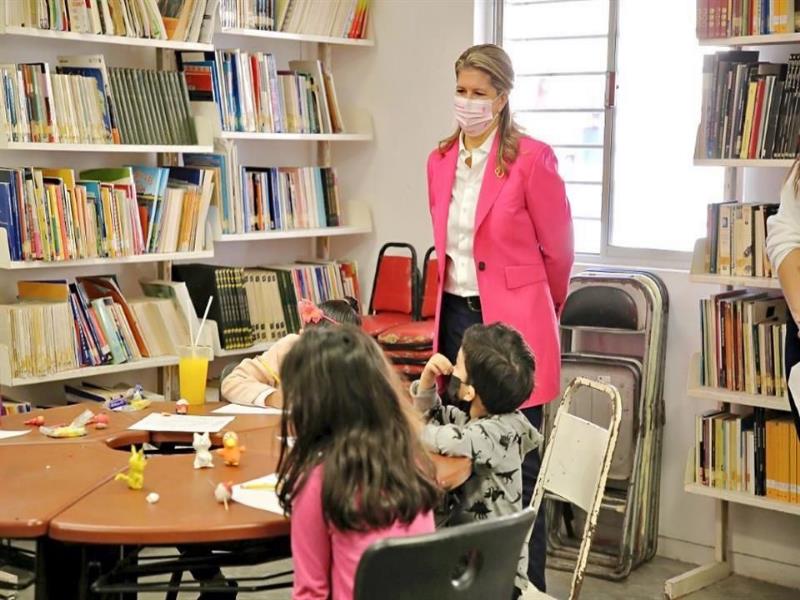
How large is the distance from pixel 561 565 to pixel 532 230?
1.34 meters

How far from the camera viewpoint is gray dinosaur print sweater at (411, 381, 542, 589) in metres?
2.50

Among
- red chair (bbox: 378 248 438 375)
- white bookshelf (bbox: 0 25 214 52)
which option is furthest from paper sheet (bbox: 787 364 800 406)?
white bookshelf (bbox: 0 25 214 52)

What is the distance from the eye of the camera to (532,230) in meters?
3.26

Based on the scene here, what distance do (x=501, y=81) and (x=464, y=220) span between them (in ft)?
1.27

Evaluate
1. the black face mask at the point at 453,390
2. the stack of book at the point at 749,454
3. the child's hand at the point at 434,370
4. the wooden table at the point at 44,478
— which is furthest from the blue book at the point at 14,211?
the stack of book at the point at 749,454

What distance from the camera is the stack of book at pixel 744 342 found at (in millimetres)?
3578

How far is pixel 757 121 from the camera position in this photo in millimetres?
3547

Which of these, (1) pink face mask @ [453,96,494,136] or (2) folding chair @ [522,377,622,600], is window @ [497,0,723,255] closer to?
(1) pink face mask @ [453,96,494,136]

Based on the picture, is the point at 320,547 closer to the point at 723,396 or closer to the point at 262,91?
the point at 723,396

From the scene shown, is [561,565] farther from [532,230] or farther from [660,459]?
[532,230]

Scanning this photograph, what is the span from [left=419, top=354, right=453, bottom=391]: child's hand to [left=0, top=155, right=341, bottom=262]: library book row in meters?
1.52

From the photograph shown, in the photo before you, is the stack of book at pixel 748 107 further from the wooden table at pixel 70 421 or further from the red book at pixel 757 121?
the wooden table at pixel 70 421

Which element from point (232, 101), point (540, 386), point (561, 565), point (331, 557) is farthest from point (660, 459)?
point (331, 557)

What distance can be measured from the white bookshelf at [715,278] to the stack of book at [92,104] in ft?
5.88
